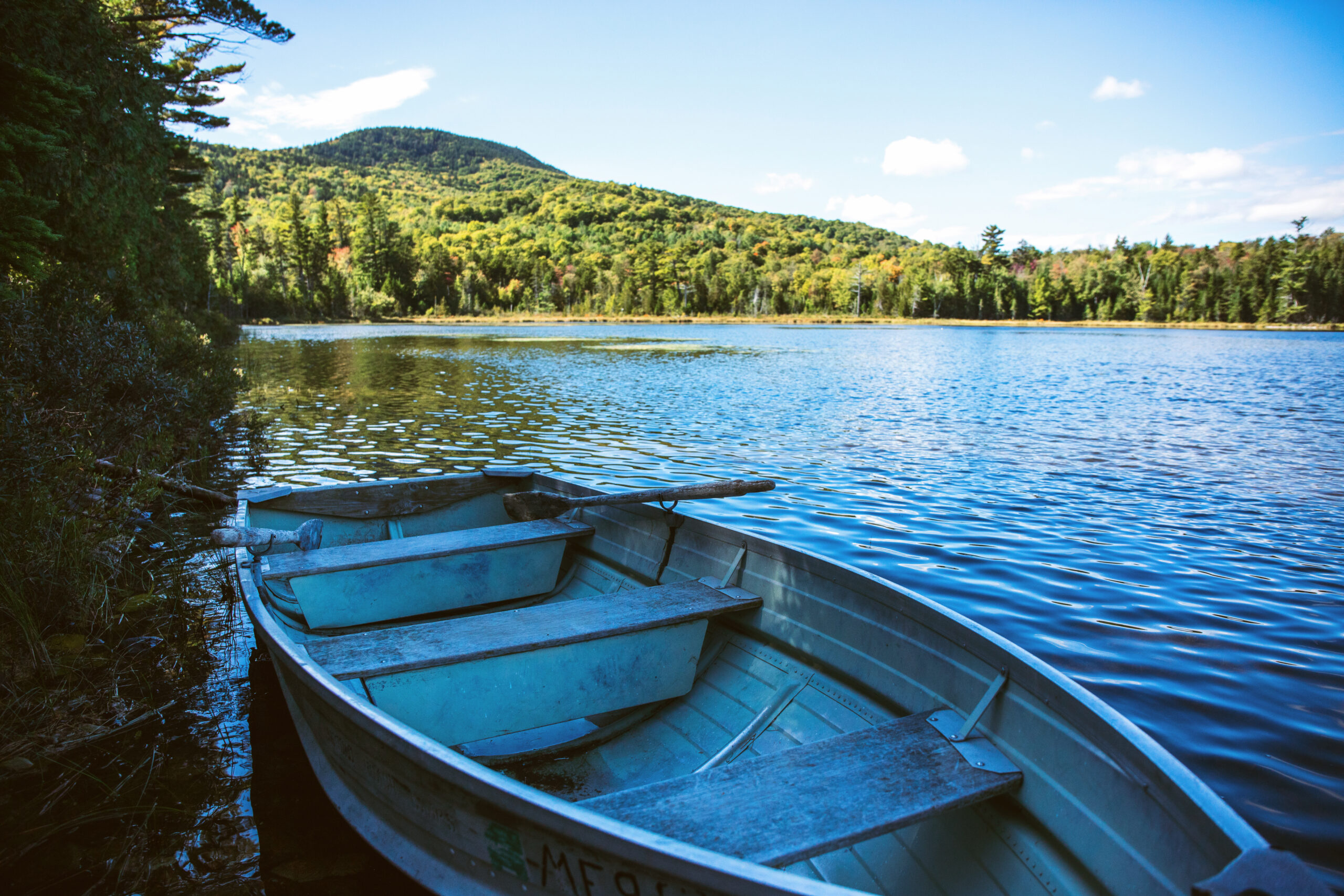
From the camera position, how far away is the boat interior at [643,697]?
2.29 metres

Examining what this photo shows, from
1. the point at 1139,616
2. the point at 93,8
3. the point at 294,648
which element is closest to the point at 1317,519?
the point at 1139,616

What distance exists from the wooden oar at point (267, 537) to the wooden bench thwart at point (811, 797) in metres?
3.30

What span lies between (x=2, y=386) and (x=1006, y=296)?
11697 centimetres

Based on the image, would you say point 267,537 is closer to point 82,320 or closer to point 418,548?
point 418,548

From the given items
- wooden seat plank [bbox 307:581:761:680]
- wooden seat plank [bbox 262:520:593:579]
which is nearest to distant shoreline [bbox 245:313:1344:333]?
wooden seat plank [bbox 262:520:593:579]

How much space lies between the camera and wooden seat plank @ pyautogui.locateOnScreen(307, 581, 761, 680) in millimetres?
3271

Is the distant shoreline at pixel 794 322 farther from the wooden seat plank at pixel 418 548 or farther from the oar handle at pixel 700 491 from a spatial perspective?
the oar handle at pixel 700 491

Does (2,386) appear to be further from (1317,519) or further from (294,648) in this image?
(1317,519)

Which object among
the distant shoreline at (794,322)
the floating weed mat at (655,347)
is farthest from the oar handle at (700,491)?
the distant shoreline at (794,322)

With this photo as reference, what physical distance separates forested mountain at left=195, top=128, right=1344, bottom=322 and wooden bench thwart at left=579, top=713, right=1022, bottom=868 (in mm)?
65465

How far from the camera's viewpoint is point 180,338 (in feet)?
48.4

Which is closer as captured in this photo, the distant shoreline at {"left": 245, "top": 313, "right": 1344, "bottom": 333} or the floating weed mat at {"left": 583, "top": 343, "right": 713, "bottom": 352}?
the floating weed mat at {"left": 583, "top": 343, "right": 713, "bottom": 352}

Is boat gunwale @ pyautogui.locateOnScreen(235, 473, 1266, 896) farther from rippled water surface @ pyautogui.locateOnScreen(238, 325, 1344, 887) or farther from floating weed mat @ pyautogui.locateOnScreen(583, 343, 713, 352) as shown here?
floating weed mat @ pyautogui.locateOnScreen(583, 343, 713, 352)

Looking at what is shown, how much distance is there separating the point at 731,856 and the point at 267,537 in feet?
12.7
